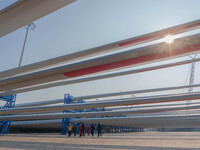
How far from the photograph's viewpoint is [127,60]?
1.39 metres

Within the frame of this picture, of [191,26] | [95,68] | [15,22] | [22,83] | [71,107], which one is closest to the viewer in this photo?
[95,68]

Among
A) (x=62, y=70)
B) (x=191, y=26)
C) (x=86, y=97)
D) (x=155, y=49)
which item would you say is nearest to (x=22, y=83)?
(x=62, y=70)

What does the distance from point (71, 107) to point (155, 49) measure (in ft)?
13.2

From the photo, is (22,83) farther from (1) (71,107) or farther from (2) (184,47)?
(1) (71,107)

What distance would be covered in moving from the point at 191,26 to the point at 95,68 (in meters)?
1.88

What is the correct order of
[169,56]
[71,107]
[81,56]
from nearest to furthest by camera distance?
[169,56] < [81,56] < [71,107]

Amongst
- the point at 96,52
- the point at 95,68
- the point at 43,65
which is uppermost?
the point at 96,52

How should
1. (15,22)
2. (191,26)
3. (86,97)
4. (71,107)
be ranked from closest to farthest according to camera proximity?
(15,22)
(191,26)
(71,107)
(86,97)

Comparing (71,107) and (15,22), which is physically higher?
(15,22)

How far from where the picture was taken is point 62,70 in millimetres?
1432

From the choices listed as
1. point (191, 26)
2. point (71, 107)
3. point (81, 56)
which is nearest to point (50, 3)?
point (81, 56)

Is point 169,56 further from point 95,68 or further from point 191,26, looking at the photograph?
point 191,26

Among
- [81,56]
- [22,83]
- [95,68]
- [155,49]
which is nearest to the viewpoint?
[155,49]

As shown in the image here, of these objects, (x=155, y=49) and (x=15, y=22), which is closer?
(x=155, y=49)
